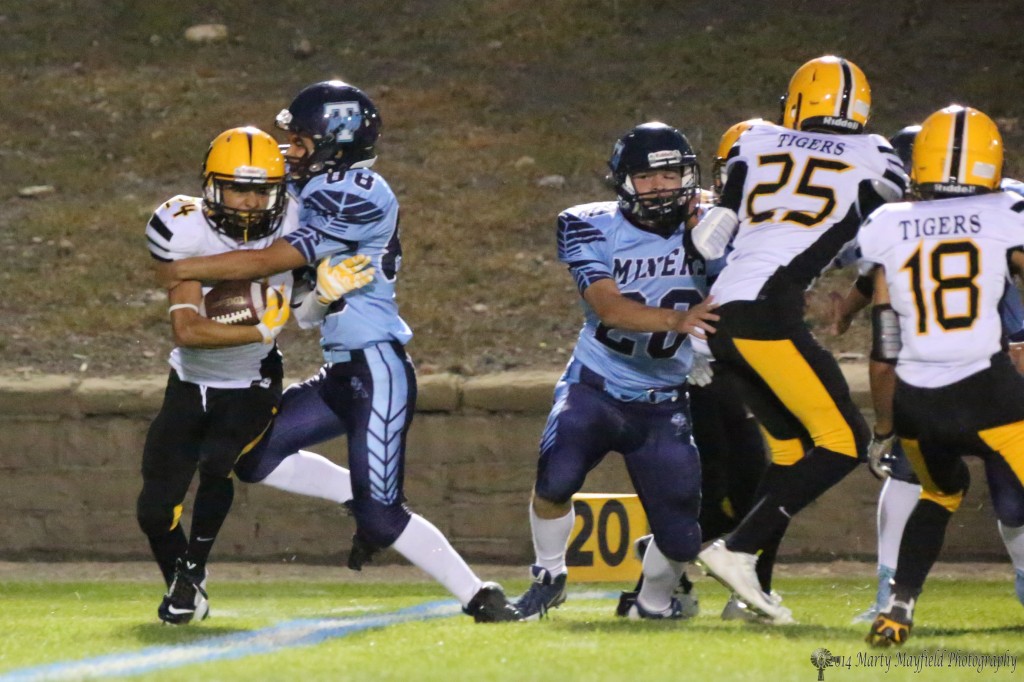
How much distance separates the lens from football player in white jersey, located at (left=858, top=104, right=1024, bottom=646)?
4.36m

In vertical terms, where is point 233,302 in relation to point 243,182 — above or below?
below

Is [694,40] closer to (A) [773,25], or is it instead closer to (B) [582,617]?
(A) [773,25]

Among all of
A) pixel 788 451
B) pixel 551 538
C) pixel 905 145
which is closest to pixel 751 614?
pixel 788 451

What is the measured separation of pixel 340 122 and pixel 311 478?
1.18m

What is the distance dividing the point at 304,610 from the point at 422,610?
43 centimetres

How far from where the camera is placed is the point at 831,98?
5117mm

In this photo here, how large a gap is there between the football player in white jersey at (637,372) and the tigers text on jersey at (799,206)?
21cm

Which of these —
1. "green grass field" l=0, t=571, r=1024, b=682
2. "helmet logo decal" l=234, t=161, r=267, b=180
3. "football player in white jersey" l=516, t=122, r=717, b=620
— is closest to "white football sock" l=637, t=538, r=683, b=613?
"football player in white jersey" l=516, t=122, r=717, b=620

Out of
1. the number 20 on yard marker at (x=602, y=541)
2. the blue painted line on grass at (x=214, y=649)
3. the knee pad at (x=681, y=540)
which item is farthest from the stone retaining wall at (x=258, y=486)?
the knee pad at (x=681, y=540)

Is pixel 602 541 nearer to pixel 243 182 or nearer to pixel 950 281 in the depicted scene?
pixel 243 182

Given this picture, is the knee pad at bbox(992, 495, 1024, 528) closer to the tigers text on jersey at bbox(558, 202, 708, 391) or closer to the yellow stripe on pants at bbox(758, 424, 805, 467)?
the yellow stripe on pants at bbox(758, 424, 805, 467)

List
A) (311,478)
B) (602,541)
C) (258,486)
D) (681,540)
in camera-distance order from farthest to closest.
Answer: (258,486) → (602,541) → (311,478) → (681,540)

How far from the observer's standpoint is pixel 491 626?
15.9 feet

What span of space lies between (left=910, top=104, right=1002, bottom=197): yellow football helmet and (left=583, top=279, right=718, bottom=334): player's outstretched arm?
2.38 feet
